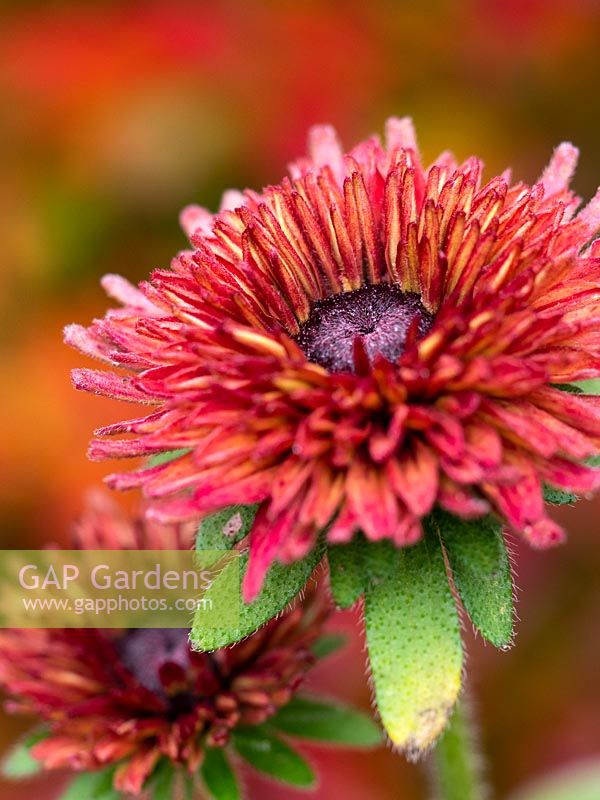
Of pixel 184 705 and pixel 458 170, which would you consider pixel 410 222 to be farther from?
pixel 184 705

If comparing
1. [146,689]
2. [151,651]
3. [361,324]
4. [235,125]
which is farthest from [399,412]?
[235,125]

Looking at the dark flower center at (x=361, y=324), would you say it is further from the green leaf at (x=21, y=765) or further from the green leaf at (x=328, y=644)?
the green leaf at (x=21, y=765)

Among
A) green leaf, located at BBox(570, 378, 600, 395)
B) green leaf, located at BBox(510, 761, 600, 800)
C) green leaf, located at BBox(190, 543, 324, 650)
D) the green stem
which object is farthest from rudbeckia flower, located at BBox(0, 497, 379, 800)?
green leaf, located at BBox(510, 761, 600, 800)

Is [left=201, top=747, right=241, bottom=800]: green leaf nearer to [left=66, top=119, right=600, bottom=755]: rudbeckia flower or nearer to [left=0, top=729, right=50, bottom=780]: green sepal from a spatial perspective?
[left=0, top=729, right=50, bottom=780]: green sepal

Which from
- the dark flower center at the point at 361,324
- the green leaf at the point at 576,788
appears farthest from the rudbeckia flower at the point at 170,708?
the green leaf at the point at 576,788

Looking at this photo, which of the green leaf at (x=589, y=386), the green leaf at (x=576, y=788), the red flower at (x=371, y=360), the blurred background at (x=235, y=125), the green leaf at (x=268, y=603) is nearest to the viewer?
the red flower at (x=371, y=360)

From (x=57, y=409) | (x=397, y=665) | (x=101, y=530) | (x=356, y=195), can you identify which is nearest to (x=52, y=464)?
(x=57, y=409)
